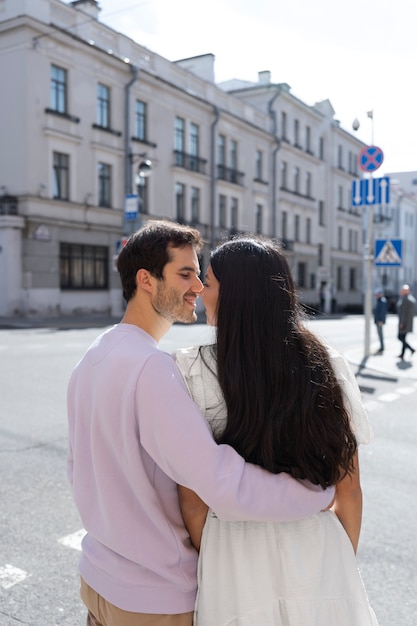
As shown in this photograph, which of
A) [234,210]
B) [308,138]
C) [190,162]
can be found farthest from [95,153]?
[308,138]

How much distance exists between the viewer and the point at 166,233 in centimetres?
163

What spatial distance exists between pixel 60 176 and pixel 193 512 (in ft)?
83.2

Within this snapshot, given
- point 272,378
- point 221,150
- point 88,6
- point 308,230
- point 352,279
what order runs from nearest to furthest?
point 272,378 → point 88,6 → point 221,150 → point 308,230 → point 352,279

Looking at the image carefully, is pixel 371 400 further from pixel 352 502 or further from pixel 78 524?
pixel 352 502

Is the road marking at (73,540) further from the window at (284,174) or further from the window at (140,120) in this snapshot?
the window at (284,174)

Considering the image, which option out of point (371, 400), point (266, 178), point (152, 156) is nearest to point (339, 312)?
point (266, 178)

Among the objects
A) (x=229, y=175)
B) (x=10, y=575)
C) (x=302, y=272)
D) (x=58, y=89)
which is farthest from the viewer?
(x=302, y=272)

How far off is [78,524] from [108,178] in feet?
82.9

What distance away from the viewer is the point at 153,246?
1.62 meters

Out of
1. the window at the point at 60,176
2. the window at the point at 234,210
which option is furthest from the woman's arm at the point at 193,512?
the window at the point at 234,210

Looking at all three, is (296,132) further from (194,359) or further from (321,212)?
(194,359)

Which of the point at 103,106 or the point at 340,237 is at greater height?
the point at 103,106

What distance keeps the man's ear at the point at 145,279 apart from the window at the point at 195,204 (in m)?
31.9

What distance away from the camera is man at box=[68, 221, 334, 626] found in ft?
4.48
